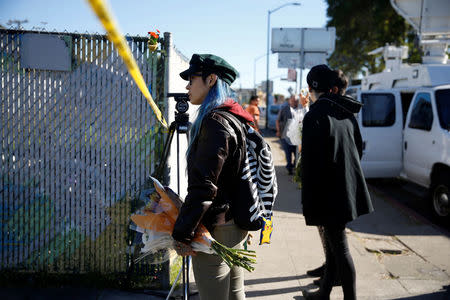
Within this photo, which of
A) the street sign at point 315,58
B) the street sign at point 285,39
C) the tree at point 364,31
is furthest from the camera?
the tree at point 364,31

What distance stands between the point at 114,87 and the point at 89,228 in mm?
1333

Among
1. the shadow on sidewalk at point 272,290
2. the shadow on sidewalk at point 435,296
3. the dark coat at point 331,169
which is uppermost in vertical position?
the dark coat at point 331,169

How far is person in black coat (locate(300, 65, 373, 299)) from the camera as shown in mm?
3262

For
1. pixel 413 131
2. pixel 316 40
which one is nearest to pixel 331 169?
pixel 413 131

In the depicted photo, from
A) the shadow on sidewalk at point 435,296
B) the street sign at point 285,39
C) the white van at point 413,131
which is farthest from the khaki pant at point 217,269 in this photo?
Result: the street sign at point 285,39

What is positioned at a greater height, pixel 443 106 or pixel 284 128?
pixel 443 106

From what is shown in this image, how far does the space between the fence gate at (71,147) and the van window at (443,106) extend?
16.1ft

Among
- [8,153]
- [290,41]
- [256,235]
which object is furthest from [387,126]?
[290,41]

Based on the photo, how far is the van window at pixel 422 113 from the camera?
23.1 feet

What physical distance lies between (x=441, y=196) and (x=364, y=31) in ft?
75.9

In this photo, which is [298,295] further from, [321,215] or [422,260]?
[422,260]

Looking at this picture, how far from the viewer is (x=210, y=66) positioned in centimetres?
Result: 248

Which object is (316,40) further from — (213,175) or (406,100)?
(213,175)

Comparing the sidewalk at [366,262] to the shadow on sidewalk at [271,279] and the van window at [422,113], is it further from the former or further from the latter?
the van window at [422,113]
